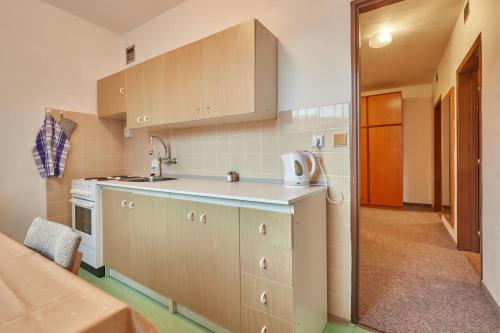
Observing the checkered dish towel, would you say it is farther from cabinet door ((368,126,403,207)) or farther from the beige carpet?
cabinet door ((368,126,403,207))

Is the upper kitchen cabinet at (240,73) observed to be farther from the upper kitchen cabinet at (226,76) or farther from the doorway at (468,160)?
the doorway at (468,160)

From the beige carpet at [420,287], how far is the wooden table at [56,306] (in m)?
1.66

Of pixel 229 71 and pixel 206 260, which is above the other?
pixel 229 71

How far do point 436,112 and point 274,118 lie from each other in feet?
13.4

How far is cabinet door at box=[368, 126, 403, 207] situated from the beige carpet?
1476 millimetres

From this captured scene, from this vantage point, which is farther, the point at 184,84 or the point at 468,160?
the point at 468,160

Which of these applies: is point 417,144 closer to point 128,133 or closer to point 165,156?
point 165,156

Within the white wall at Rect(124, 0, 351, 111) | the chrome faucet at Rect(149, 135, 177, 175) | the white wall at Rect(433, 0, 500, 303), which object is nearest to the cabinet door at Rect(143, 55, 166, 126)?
the chrome faucet at Rect(149, 135, 177, 175)

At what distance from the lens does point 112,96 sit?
2.71m

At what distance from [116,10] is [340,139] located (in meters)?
2.68

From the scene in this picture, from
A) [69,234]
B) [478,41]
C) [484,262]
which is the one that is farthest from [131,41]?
[484,262]

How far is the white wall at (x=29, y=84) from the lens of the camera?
2.28 m

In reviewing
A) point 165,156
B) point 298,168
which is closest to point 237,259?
point 298,168

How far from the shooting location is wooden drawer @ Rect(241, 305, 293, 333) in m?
1.21
